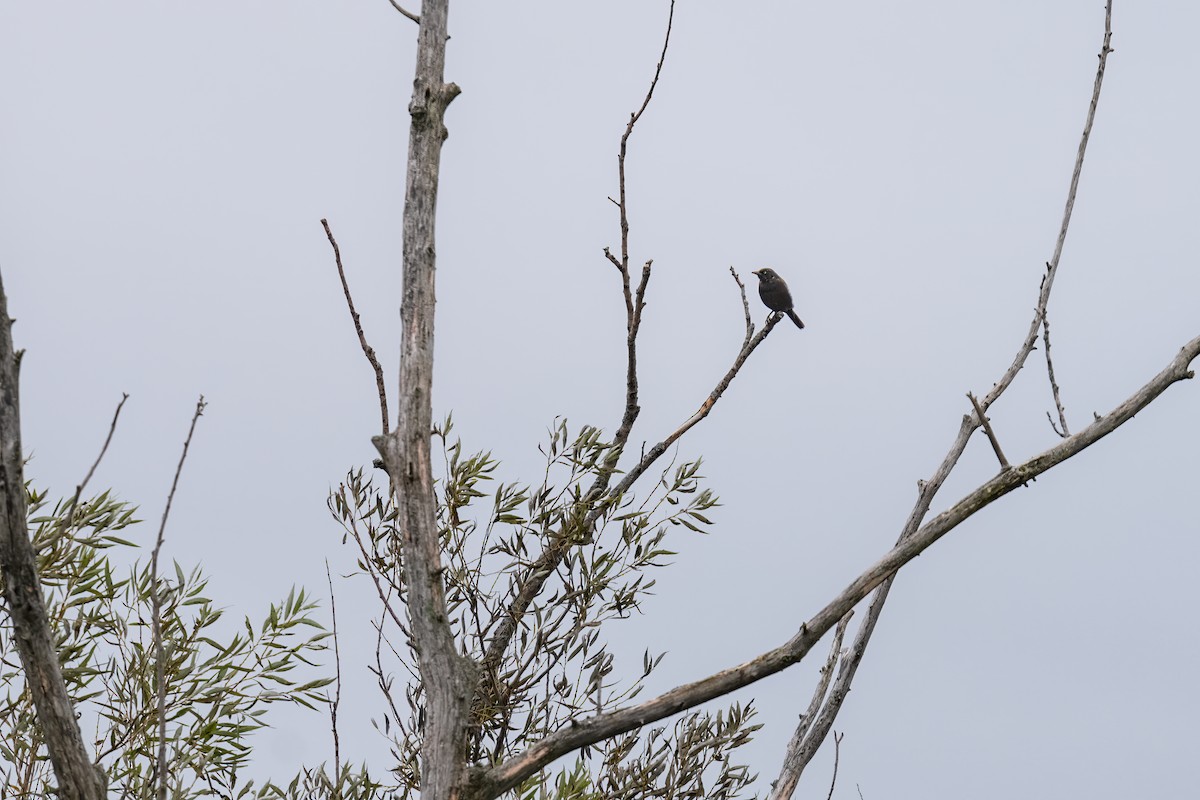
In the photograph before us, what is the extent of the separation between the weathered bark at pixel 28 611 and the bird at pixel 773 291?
6.20 meters

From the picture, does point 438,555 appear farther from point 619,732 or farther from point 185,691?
point 185,691

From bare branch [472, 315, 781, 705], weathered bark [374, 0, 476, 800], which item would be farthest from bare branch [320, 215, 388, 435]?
bare branch [472, 315, 781, 705]

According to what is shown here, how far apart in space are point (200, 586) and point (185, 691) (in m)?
0.53

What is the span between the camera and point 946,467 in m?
5.12

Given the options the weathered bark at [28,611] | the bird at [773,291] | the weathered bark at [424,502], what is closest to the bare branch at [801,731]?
the weathered bark at [424,502]

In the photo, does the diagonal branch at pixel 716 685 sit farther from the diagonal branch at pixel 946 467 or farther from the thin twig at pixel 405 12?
the thin twig at pixel 405 12

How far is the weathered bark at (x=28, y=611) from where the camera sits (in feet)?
11.4

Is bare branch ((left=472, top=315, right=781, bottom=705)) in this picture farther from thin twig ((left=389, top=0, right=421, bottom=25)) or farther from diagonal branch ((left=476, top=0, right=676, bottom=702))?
thin twig ((left=389, top=0, right=421, bottom=25))

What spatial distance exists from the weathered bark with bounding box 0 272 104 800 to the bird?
20.3 ft

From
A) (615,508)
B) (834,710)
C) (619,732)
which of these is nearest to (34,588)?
(619,732)

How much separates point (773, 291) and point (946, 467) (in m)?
3.99

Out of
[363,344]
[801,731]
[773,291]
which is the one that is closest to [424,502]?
[363,344]

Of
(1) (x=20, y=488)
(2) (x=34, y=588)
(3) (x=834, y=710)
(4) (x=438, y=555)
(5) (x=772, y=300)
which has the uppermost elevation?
(5) (x=772, y=300)

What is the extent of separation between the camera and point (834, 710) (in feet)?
16.9
